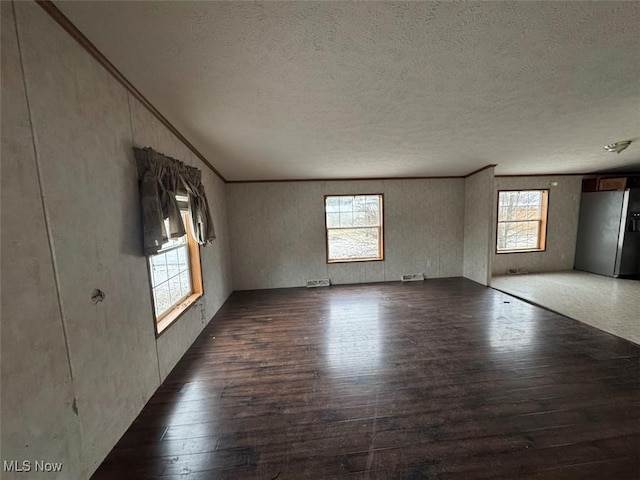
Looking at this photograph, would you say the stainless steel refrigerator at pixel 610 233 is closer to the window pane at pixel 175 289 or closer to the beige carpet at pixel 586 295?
the beige carpet at pixel 586 295

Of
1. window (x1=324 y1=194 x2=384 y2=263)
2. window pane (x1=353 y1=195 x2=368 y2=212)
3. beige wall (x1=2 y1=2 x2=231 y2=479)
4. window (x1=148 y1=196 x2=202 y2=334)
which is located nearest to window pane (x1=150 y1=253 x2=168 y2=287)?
window (x1=148 y1=196 x2=202 y2=334)

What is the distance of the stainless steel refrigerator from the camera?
4.54m

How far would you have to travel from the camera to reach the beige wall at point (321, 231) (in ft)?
15.6

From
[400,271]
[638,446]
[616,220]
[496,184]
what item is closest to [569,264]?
[616,220]

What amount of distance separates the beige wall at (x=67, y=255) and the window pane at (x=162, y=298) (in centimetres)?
39

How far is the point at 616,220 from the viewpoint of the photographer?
4.66m

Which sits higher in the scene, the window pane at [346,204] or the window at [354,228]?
the window pane at [346,204]

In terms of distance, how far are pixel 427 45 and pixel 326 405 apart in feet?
8.49

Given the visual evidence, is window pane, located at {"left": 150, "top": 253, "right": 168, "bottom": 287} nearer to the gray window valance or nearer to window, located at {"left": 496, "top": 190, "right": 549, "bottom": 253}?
the gray window valance

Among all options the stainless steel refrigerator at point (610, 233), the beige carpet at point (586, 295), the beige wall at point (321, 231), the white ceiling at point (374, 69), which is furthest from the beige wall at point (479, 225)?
the stainless steel refrigerator at point (610, 233)

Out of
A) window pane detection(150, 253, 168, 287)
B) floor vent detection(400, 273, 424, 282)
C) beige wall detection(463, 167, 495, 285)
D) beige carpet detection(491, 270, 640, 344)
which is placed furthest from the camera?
floor vent detection(400, 273, 424, 282)

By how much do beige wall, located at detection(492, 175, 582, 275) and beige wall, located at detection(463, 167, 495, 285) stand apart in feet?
2.72

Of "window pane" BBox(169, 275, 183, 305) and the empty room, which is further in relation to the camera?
"window pane" BBox(169, 275, 183, 305)

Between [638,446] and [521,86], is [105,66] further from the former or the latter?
[638,446]
